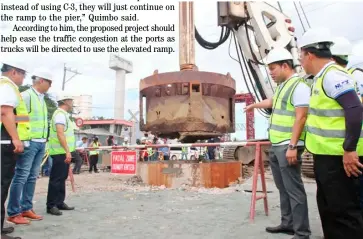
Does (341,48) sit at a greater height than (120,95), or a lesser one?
lesser

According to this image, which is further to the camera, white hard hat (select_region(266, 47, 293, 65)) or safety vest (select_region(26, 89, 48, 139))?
safety vest (select_region(26, 89, 48, 139))

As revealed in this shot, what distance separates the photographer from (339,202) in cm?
237

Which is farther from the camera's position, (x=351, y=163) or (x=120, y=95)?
(x=120, y=95)

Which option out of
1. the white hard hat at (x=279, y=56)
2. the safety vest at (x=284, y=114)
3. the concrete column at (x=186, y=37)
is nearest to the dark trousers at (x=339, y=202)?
the safety vest at (x=284, y=114)

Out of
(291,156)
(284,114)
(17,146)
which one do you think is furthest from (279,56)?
(17,146)

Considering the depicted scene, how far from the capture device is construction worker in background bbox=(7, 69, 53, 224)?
13.4 feet

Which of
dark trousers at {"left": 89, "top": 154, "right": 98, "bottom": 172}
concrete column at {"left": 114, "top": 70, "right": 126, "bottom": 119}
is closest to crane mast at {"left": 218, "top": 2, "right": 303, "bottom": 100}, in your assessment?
dark trousers at {"left": 89, "top": 154, "right": 98, "bottom": 172}

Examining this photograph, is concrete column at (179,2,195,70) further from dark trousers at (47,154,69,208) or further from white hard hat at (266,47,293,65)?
white hard hat at (266,47,293,65)

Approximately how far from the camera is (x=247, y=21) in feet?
30.7

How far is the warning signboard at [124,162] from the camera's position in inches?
336

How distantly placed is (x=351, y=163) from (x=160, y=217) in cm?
262

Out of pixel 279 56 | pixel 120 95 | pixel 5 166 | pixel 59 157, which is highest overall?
pixel 120 95

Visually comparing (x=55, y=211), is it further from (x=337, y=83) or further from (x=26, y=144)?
(x=337, y=83)

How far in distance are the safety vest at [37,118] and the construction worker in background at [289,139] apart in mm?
2740
